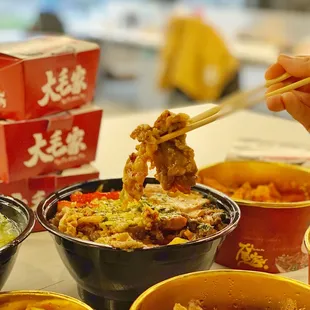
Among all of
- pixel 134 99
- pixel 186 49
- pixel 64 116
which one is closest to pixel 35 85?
pixel 64 116

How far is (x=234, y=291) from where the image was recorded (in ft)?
3.24

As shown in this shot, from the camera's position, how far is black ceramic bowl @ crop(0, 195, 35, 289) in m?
1.04

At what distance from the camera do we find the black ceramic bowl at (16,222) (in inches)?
41.1

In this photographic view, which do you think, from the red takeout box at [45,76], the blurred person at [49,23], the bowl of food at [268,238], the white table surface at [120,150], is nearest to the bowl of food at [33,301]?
the white table surface at [120,150]

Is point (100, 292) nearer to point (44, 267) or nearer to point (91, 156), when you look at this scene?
point (44, 267)

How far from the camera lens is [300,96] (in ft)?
4.50

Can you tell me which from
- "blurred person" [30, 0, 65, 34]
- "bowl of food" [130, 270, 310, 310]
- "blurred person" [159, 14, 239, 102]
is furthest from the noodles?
"blurred person" [30, 0, 65, 34]

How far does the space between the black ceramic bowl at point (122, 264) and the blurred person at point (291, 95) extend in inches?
14.3

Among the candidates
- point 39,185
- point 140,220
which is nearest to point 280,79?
point 140,220

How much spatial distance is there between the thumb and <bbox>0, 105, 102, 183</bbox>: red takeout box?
529 millimetres

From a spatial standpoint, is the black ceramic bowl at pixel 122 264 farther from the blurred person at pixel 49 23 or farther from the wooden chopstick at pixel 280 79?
the blurred person at pixel 49 23

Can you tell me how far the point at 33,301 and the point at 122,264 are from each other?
0.18m

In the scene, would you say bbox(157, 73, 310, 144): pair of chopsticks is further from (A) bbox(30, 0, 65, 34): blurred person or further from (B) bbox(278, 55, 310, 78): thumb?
(A) bbox(30, 0, 65, 34): blurred person

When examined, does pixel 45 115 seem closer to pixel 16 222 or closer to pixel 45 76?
pixel 45 76
